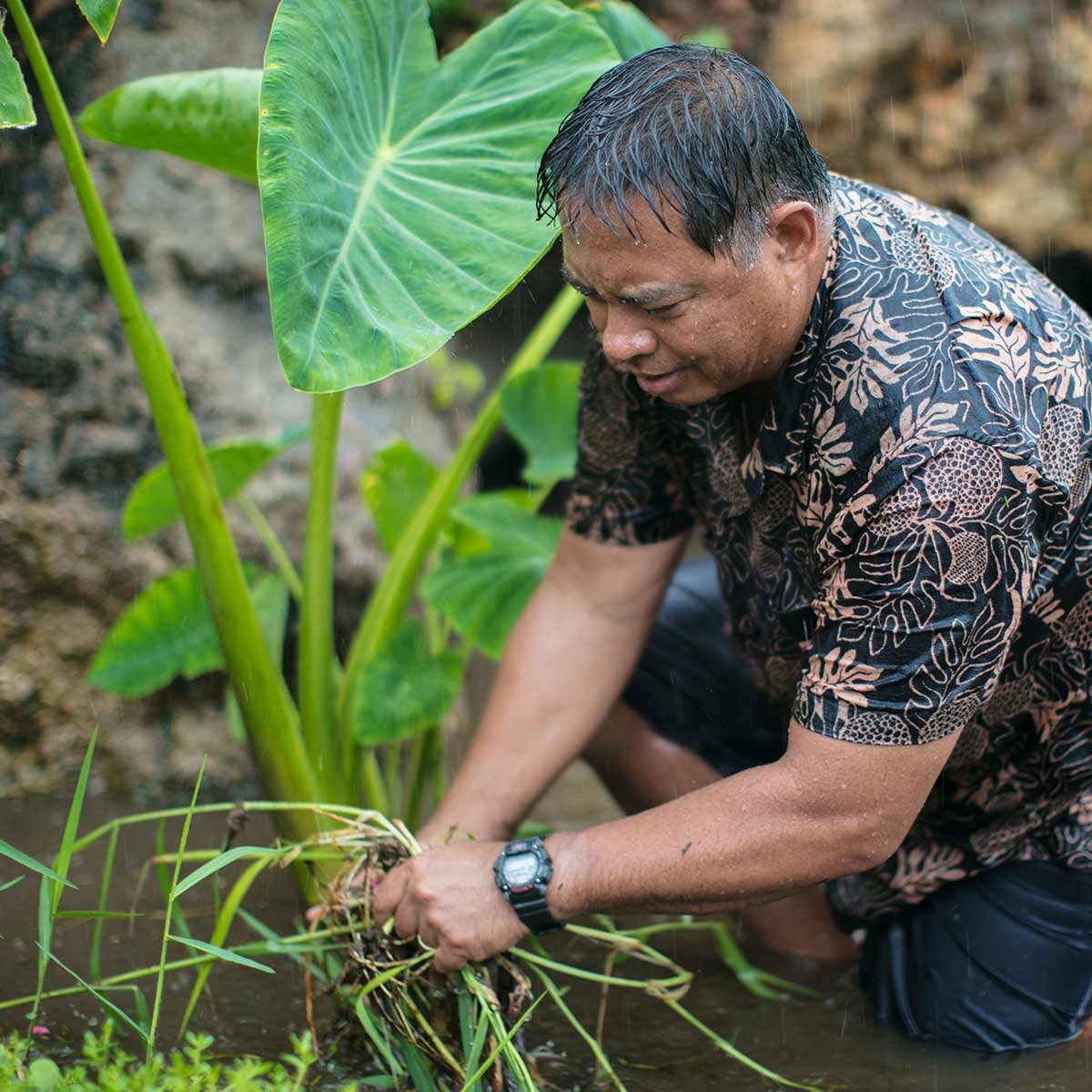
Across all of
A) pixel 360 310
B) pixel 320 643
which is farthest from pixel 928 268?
pixel 320 643

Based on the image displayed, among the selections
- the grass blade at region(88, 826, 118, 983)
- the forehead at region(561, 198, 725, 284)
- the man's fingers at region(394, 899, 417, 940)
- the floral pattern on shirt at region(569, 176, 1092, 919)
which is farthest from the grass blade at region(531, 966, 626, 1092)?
the forehead at region(561, 198, 725, 284)

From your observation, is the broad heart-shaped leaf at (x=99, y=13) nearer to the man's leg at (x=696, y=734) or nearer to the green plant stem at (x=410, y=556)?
the green plant stem at (x=410, y=556)

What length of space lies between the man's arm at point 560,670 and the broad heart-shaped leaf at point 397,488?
499mm

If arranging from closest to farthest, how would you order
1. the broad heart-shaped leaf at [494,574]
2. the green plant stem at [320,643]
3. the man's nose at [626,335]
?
the man's nose at [626,335] < the green plant stem at [320,643] < the broad heart-shaped leaf at [494,574]

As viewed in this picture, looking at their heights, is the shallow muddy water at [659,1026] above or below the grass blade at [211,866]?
below

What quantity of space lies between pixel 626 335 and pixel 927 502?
1.10 ft

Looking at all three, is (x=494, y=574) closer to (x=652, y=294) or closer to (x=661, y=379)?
(x=661, y=379)

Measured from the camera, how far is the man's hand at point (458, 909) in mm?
1365

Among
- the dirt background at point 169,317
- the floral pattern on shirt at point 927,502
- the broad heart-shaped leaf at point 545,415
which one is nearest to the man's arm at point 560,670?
the floral pattern on shirt at point 927,502

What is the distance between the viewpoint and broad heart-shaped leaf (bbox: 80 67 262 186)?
1601 mm

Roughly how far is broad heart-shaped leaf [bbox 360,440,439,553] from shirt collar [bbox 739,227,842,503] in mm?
869

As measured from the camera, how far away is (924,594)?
1.24 m

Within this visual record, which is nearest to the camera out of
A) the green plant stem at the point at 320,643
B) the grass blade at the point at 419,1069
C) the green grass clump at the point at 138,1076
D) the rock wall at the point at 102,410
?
the green grass clump at the point at 138,1076

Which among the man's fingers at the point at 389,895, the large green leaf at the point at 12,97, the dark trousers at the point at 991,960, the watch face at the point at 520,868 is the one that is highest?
the large green leaf at the point at 12,97
